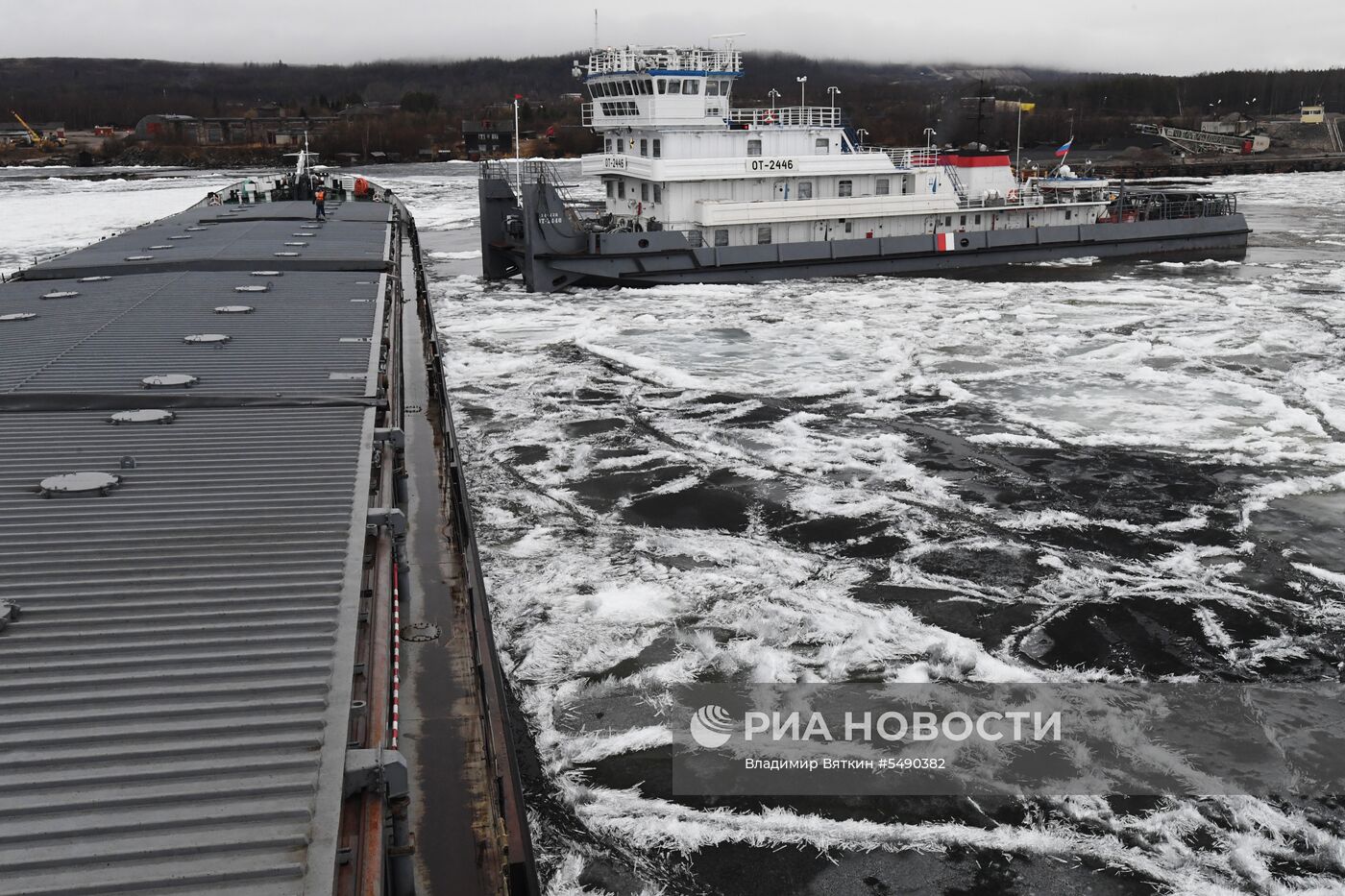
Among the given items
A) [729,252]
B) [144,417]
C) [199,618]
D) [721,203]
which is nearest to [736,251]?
[729,252]

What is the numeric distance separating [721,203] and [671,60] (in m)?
4.99

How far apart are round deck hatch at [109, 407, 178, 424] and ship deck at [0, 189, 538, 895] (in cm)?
3

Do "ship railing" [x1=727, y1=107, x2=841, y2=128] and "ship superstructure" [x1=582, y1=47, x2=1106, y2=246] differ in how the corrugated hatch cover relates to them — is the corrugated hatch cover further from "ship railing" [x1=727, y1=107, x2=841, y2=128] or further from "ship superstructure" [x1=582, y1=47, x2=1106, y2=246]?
"ship railing" [x1=727, y1=107, x2=841, y2=128]

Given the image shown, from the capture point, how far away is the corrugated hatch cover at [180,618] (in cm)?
434

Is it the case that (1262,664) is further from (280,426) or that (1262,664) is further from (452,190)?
(452,190)

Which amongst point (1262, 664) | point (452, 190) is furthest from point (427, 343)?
point (452, 190)

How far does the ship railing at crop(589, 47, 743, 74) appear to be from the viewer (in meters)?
33.1

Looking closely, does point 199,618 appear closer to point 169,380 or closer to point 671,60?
point 169,380

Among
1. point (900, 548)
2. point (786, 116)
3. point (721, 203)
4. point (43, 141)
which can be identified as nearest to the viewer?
point (900, 548)

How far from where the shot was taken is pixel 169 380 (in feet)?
35.6

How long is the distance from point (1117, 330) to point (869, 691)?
19.4 metres

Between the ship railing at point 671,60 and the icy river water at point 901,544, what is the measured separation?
33.8ft

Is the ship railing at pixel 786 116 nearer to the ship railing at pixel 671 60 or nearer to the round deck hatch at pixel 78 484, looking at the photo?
the ship railing at pixel 671 60

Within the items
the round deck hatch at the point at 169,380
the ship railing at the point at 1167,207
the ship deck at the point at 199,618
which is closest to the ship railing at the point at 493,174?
the ship deck at the point at 199,618
